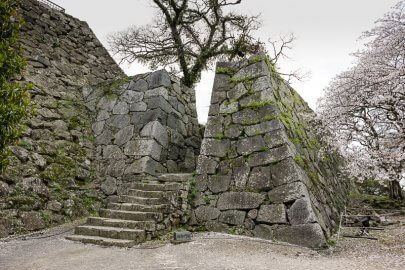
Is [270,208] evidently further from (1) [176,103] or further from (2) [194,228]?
(1) [176,103]

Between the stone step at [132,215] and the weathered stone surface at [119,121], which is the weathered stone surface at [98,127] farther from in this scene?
the stone step at [132,215]

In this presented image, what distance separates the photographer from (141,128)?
22.0 feet

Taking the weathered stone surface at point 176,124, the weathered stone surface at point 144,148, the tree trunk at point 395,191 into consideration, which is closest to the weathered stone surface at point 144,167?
the weathered stone surface at point 144,148

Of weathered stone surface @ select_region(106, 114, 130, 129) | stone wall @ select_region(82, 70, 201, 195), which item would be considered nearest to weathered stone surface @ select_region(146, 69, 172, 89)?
stone wall @ select_region(82, 70, 201, 195)

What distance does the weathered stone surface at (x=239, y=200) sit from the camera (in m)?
4.79

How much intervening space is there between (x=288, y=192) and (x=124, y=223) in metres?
2.58

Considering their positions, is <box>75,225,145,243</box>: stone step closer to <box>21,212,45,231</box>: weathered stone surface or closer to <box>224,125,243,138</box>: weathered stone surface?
<box>21,212,45,231</box>: weathered stone surface

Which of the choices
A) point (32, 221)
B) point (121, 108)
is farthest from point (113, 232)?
point (121, 108)

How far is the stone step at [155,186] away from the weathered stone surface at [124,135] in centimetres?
129

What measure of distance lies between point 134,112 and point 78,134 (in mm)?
1362

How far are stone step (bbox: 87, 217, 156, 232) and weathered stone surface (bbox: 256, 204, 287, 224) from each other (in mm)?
1663

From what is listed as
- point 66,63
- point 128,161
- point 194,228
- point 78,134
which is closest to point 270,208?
point 194,228

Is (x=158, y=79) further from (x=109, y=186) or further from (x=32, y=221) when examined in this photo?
(x=32, y=221)

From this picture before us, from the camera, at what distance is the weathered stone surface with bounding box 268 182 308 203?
4504 mm
